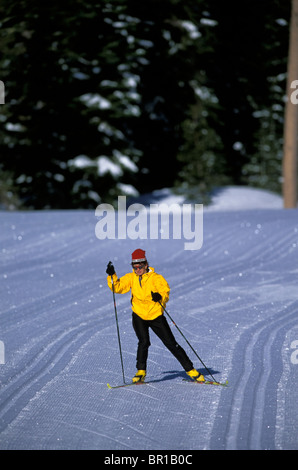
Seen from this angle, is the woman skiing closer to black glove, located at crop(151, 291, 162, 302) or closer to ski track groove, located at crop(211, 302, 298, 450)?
black glove, located at crop(151, 291, 162, 302)

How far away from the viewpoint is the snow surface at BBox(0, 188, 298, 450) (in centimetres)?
684

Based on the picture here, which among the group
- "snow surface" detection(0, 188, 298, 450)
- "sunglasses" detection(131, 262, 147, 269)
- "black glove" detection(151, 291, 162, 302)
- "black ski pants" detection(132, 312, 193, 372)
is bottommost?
"snow surface" detection(0, 188, 298, 450)

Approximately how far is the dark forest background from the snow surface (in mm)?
6604

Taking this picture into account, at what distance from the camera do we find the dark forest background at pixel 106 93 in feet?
87.1

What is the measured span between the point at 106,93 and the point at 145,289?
2000 cm

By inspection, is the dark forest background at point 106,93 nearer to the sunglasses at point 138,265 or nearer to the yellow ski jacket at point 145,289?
the yellow ski jacket at point 145,289

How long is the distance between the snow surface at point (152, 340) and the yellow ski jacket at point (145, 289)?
0.90 m

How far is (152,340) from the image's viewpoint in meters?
10.7

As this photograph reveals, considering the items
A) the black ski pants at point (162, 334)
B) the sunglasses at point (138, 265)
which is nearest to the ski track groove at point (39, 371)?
the black ski pants at point (162, 334)

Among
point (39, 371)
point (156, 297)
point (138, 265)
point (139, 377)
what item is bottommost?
point (39, 371)

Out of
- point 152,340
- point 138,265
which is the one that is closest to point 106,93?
point 152,340

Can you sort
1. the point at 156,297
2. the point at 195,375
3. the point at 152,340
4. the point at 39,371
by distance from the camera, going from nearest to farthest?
the point at 156,297 → the point at 195,375 → the point at 39,371 → the point at 152,340

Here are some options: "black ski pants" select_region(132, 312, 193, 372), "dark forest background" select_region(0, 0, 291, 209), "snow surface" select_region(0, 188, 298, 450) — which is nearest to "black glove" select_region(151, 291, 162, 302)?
"black ski pants" select_region(132, 312, 193, 372)

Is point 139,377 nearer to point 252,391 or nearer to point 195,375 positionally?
point 195,375
